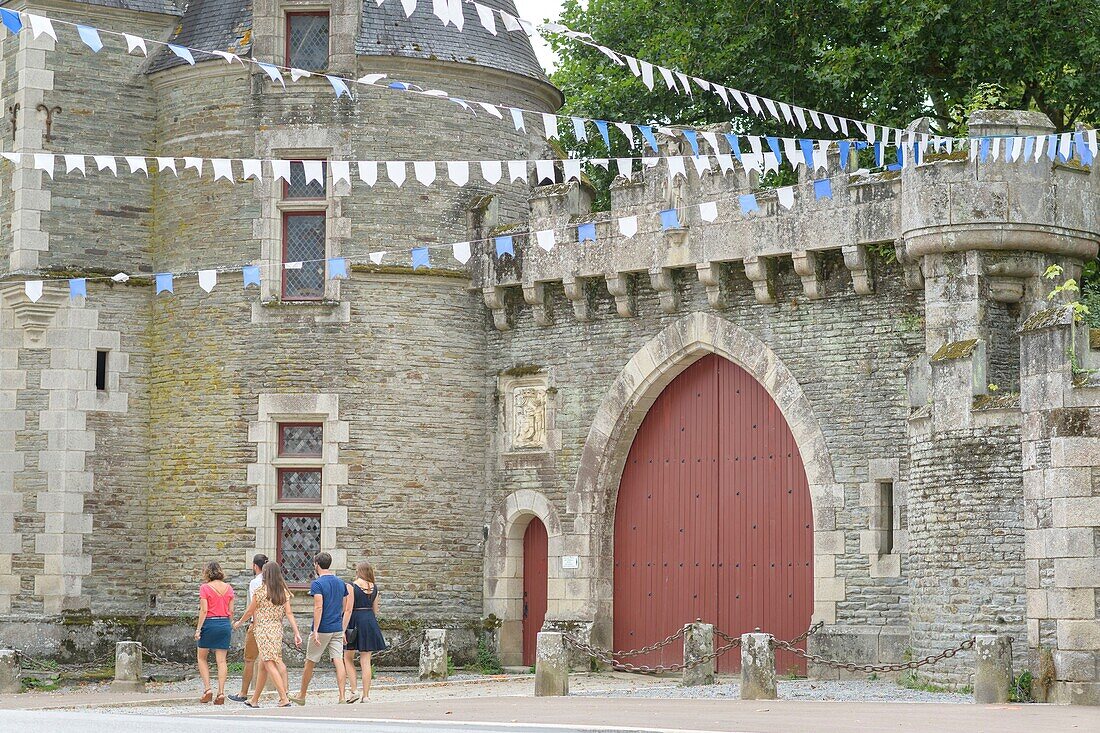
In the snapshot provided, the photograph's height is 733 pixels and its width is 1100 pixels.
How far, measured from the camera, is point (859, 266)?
681 inches

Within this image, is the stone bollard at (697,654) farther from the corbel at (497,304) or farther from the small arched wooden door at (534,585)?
the corbel at (497,304)

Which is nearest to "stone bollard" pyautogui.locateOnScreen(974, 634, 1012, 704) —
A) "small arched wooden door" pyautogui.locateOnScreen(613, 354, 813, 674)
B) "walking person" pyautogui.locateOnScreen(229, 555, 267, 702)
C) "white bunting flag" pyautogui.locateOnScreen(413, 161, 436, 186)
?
"small arched wooden door" pyautogui.locateOnScreen(613, 354, 813, 674)

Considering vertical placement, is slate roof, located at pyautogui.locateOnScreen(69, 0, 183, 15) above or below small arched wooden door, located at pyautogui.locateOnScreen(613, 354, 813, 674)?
above

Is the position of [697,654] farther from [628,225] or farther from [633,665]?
[628,225]

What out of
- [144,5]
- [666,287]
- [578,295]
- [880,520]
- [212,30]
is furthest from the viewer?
[144,5]

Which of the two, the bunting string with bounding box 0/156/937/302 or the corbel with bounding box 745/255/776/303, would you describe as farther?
the corbel with bounding box 745/255/776/303

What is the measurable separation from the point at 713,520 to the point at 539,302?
314 centimetres

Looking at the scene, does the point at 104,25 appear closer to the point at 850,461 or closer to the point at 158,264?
the point at 158,264

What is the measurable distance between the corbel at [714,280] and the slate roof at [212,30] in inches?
223

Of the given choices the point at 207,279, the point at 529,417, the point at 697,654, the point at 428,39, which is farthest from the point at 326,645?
the point at 428,39

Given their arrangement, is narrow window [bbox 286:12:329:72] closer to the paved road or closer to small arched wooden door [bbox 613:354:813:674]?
small arched wooden door [bbox 613:354:813:674]

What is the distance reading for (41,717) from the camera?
13.4 metres

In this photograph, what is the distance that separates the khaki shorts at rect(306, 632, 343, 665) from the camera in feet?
49.2

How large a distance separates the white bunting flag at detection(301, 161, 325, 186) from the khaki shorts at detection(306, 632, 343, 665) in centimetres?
476
